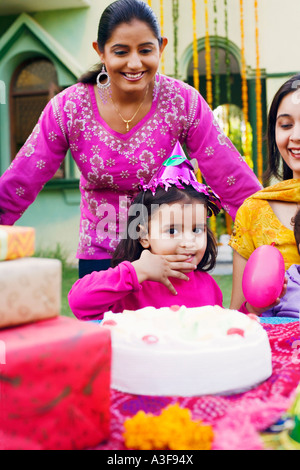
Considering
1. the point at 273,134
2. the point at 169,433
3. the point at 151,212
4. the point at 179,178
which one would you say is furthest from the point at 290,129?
the point at 169,433

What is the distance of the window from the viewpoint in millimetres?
5684

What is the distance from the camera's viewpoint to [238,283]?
60.7 inches

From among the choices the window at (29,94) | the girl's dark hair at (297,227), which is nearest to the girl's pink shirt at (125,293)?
the girl's dark hair at (297,227)

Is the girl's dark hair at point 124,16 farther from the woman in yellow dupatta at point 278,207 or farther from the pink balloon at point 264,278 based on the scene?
the pink balloon at point 264,278

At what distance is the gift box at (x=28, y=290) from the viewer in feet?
2.09

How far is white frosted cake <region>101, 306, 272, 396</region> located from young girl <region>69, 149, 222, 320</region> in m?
0.39

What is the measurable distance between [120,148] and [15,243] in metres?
1.01

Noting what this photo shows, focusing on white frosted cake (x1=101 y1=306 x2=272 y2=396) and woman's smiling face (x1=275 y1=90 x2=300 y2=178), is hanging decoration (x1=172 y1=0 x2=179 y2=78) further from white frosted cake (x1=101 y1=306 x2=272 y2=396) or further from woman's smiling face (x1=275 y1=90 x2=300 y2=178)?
white frosted cake (x1=101 y1=306 x2=272 y2=396)

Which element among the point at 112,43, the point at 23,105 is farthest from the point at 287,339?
the point at 23,105

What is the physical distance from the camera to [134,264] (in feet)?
4.23

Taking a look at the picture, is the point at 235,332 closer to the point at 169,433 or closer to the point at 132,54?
the point at 169,433

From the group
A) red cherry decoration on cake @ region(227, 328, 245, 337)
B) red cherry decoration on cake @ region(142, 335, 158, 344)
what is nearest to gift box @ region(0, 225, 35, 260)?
red cherry decoration on cake @ region(142, 335, 158, 344)

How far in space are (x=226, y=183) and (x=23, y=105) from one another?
4.58 m
